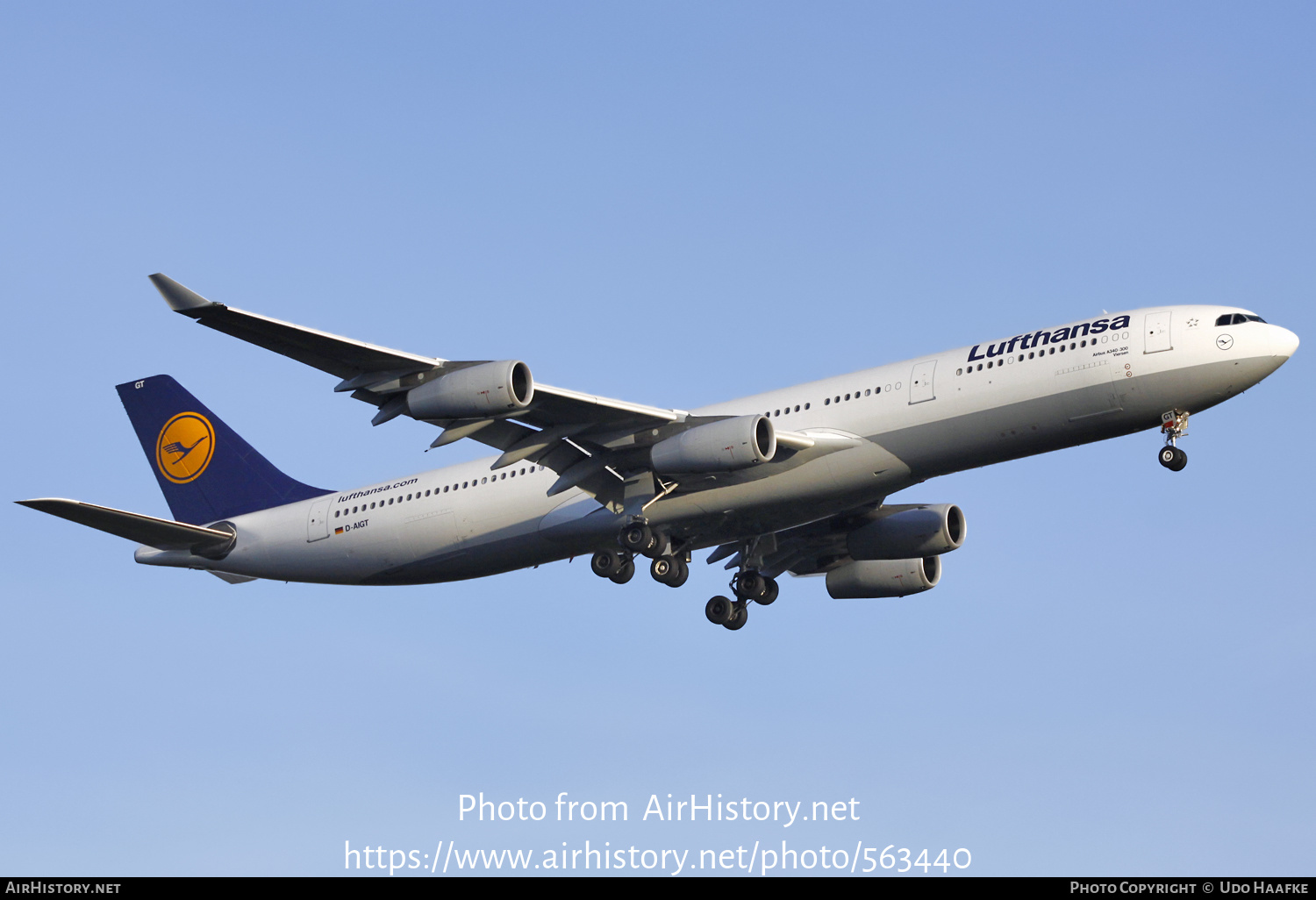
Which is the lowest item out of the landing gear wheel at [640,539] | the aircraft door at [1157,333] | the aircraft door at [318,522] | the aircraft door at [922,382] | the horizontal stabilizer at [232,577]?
the landing gear wheel at [640,539]

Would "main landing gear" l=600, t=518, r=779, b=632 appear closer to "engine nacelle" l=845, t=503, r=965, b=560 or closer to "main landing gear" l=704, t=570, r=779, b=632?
"main landing gear" l=704, t=570, r=779, b=632

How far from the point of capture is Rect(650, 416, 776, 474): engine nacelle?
116ft

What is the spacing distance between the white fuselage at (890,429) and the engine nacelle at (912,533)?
14.1 ft

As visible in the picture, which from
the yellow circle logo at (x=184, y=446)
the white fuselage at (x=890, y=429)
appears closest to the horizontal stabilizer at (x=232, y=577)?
the yellow circle logo at (x=184, y=446)

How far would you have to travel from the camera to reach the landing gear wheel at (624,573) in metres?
39.2

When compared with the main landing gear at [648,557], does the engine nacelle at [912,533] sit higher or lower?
higher

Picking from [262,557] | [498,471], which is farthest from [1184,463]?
[262,557]

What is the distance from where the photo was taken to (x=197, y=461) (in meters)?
46.4

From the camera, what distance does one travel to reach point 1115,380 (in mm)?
34656

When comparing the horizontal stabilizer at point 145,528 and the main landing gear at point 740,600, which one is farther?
the main landing gear at point 740,600

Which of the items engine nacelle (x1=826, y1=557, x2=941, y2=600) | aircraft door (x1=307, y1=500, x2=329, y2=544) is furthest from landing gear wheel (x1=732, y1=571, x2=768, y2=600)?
aircraft door (x1=307, y1=500, x2=329, y2=544)

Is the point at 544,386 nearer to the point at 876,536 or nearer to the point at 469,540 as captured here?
the point at 469,540

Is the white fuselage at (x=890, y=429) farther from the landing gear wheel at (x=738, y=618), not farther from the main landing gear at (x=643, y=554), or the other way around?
the landing gear wheel at (x=738, y=618)

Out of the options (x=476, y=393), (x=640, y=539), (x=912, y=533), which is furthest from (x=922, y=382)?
(x=476, y=393)
